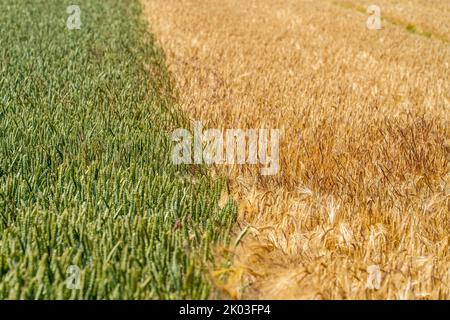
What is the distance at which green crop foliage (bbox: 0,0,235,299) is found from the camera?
200 centimetres

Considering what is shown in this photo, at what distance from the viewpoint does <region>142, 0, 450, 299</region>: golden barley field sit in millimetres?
2250

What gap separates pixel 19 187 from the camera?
2.66 m

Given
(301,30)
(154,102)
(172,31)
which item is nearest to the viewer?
(154,102)

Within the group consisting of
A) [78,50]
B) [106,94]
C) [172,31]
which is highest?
[172,31]

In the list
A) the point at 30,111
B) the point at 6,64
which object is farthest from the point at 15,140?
the point at 6,64

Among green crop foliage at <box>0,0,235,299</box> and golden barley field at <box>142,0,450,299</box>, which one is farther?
golden barley field at <box>142,0,450,299</box>

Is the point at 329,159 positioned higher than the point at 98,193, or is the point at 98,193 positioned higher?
the point at 329,159

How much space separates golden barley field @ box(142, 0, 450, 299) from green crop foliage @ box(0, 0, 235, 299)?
18 cm

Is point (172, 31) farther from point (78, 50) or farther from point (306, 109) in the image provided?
point (306, 109)

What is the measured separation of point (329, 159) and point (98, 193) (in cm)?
145

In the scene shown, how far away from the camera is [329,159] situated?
357 centimetres

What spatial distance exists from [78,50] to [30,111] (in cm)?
246

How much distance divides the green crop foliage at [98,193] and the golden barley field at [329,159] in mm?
175

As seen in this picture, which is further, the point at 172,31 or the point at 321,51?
the point at 172,31
